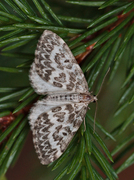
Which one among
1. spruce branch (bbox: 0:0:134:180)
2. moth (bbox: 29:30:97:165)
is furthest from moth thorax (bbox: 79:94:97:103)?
spruce branch (bbox: 0:0:134:180)

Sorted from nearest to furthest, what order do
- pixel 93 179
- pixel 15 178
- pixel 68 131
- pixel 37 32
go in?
pixel 93 179, pixel 37 32, pixel 68 131, pixel 15 178

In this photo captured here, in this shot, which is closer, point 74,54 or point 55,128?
point 74,54

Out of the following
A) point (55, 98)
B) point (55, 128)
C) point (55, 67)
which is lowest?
point (55, 128)

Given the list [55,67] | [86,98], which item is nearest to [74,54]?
[55,67]

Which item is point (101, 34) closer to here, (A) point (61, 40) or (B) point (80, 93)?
(A) point (61, 40)

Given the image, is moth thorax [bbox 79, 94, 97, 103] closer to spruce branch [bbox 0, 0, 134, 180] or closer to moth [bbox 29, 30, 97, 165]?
moth [bbox 29, 30, 97, 165]

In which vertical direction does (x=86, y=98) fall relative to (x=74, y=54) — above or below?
below

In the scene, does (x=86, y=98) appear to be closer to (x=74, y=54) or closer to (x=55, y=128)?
(x=55, y=128)

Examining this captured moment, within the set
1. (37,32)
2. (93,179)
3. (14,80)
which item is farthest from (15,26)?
(93,179)
